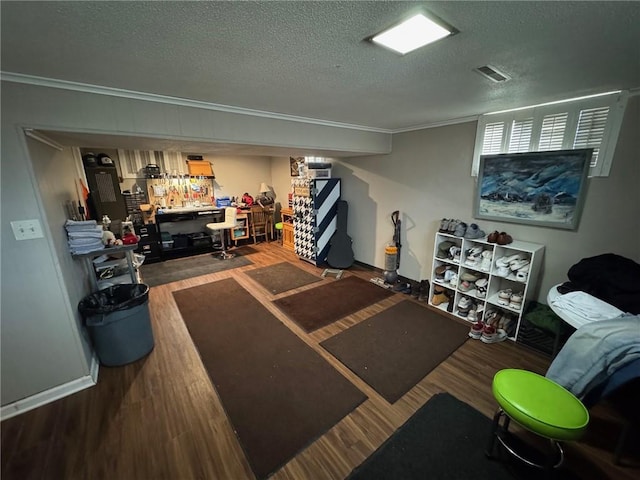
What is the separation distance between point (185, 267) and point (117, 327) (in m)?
2.68

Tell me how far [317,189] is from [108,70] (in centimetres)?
330

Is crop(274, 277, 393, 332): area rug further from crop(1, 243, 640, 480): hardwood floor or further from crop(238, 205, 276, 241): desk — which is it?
crop(238, 205, 276, 241): desk

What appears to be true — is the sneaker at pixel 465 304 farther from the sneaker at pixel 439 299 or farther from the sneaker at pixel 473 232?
the sneaker at pixel 473 232

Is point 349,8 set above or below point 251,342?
above

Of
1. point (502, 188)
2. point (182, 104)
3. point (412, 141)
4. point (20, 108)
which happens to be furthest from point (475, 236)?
point (20, 108)

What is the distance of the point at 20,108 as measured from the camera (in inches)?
62.6

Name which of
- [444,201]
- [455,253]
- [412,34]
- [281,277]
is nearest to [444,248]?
[455,253]

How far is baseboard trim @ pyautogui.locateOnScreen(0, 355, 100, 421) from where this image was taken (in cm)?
181

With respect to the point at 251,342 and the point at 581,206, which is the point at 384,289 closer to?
the point at 251,342

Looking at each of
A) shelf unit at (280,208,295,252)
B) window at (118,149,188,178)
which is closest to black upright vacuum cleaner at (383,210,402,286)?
shelf unit at (280,208,295,252)

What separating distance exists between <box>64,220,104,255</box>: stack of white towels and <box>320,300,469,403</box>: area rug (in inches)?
94.1

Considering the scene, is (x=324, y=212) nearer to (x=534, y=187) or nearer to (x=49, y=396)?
(x=534, y=187)

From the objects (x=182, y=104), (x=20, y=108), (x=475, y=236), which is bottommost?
(x=475, y=236)

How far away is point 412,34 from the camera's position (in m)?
1.17
